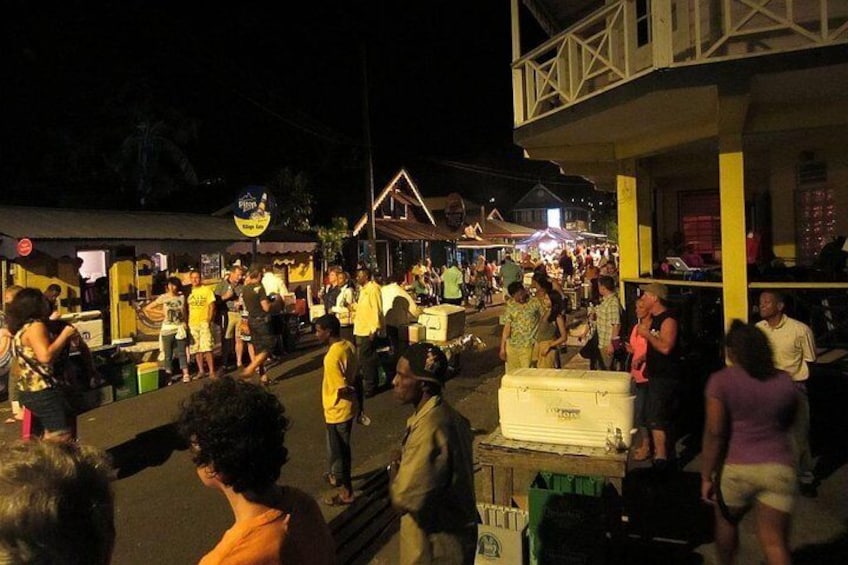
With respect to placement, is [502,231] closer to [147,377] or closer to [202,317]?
[202,317]

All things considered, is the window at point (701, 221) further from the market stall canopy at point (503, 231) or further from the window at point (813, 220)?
the market stall canopy at point (503, 231)

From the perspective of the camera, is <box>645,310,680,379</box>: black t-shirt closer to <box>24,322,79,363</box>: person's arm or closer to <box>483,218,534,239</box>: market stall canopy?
<box>24,322,79,363</box>: person's arm

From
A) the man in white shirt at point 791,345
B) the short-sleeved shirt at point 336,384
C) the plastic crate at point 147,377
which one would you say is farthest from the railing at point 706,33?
the plastic crate at point 147,377

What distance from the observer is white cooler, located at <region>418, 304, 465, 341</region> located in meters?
11.0

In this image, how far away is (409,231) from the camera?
2830 centimetres

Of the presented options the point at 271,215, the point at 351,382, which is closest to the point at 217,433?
the point at 351,382

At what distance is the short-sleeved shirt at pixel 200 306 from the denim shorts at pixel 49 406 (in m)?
5.16

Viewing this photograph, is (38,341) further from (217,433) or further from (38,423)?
(217,433)

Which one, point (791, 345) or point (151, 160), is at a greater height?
point (151, 160)

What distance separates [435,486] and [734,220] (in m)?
5.47

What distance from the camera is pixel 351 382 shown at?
574 centimetres

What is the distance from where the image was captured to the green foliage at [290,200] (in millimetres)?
22781

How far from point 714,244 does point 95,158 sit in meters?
23.0

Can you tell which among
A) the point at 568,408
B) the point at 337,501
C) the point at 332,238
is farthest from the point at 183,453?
the point at 332,238
